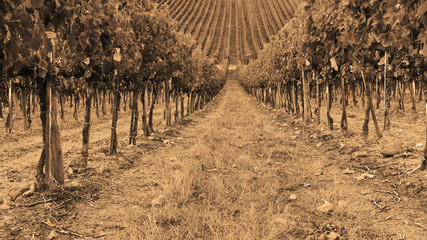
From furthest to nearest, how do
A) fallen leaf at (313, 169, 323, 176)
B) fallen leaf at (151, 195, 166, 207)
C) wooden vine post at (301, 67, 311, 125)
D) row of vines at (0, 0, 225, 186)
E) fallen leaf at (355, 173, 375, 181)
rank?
wooden vine post at (301, 67, 311, 125)
fallen leaf at (313, 169, 323, 176)
fallen leaf at (355, 173, 375, 181)
fallen leaf at (151, 195, 166, 207)
row of vines at (0, 0, 225, 186)

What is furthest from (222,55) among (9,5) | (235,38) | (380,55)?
(9,5)

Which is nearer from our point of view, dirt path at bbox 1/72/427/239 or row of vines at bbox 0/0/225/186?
row of vines at bbox 0/0/225/186

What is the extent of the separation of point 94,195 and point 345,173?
4.82 meters

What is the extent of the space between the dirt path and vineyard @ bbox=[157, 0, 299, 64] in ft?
239

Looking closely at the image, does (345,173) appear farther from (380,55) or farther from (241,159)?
(380,55)

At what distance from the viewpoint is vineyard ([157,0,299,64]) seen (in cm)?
8456

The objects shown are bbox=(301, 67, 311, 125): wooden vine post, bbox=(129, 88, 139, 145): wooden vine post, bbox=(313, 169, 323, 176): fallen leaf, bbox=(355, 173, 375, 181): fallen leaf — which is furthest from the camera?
bbox=(301, 67, 311, 125): wooden vine post

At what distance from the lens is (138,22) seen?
773 centimetres

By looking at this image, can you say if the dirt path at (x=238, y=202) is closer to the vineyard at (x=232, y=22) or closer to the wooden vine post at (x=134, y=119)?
the wooden vine post at (x=134, y=119)

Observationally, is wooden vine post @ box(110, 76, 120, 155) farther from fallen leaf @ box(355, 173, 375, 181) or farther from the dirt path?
fallen leaf @ box(355, 173, 375, 181)

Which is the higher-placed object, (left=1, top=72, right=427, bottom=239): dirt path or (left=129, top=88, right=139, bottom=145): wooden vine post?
(left=129, top=88, right=139, bottom=145): wooden vine post

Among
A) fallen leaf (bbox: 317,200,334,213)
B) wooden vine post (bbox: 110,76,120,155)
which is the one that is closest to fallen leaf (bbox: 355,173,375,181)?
fallen leaf (bbox: 317,200,334,213)

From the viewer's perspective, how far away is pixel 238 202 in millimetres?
4312

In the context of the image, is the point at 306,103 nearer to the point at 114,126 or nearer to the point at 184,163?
the point at 184,163
